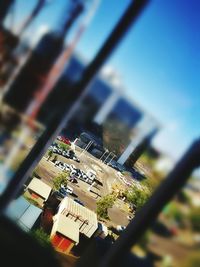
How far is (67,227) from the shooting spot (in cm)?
1708

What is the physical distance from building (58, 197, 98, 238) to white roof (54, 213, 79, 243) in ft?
3.24

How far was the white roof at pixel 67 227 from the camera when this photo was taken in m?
16.5

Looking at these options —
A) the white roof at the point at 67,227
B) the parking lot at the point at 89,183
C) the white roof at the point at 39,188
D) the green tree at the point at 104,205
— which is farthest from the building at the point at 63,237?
the parking lot at the point at 89,183

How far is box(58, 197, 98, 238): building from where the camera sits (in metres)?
18.9

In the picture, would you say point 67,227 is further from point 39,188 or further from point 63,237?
point 39,188

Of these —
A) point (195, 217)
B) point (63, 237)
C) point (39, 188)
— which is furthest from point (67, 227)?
point (195, 217)

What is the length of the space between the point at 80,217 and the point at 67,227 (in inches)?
79.5

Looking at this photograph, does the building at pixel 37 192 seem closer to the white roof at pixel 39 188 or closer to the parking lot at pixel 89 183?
the white roof at pixel 39 188

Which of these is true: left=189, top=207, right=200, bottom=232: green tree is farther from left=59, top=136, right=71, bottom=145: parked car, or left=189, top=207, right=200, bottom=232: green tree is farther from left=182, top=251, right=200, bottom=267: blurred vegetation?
left=59, top=136, right=71, bottom=145: parked car

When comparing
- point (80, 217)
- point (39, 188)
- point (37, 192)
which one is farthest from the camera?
point (39, 188)

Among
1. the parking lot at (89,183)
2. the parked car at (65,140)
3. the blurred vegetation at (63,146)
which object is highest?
the parked car at (65,140)

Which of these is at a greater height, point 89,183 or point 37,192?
point 37,192

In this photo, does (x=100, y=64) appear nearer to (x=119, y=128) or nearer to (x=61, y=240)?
(x=61, y=240)

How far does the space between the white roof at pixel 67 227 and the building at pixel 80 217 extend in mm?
986
